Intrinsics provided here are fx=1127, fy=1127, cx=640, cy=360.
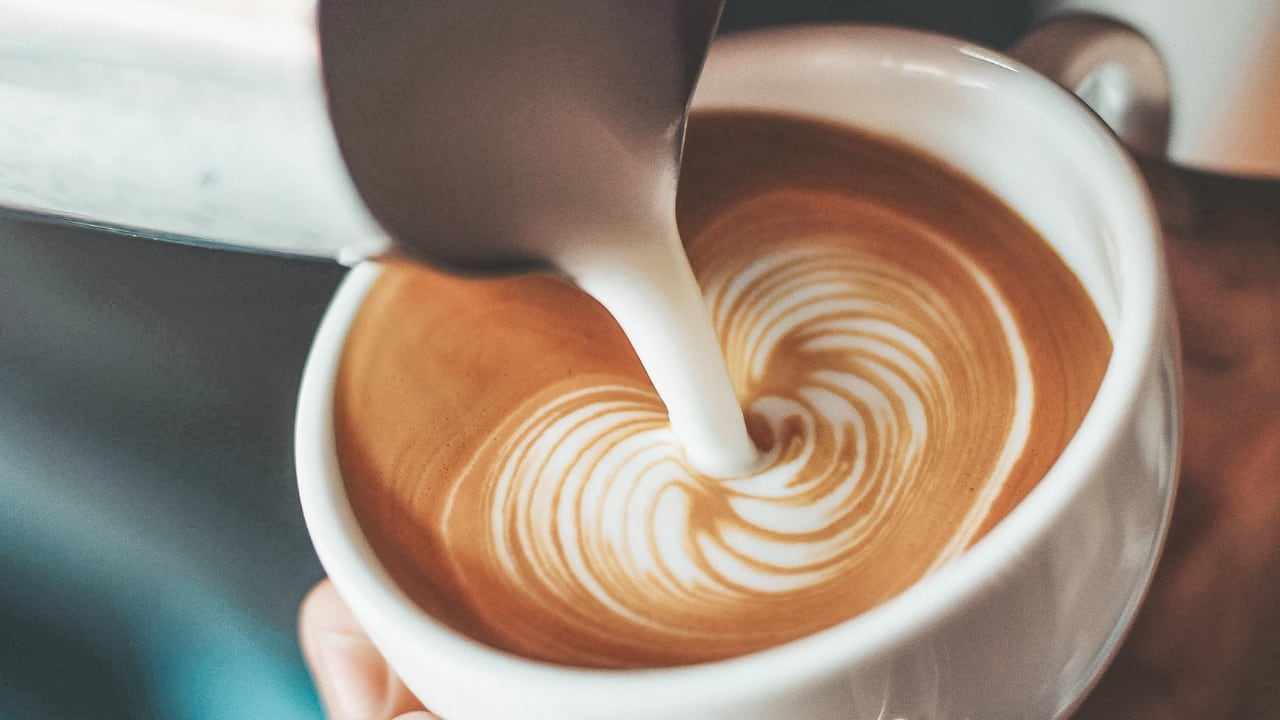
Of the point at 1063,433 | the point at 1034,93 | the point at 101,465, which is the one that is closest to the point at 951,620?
the point at 1063,433

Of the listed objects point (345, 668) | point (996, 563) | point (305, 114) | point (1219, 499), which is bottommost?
point (345, 668)

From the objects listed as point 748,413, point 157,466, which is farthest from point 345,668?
point 748,413

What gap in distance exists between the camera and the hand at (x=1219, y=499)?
0.52 metres

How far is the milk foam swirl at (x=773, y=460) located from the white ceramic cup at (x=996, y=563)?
6 centimetres

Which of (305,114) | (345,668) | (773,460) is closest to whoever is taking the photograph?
(305,114)

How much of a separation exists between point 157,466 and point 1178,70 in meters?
0.68

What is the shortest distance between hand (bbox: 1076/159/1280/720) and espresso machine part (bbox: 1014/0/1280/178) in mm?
27

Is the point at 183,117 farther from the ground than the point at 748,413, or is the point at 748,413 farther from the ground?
the point at 183,117

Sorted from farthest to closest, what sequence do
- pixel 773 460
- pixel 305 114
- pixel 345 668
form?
pixel 345 668, pixel 773 460, pixel 305 114

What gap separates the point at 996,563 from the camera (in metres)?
0.34

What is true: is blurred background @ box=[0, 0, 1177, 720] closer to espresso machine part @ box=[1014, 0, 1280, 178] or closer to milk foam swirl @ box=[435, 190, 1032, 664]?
espresso machine part @ box=[1014, 0, 1280, 178]

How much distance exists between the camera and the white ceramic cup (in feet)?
1.10

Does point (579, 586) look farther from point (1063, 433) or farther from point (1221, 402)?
point (1221, 402)

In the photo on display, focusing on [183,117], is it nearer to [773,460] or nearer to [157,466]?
[773,460]
